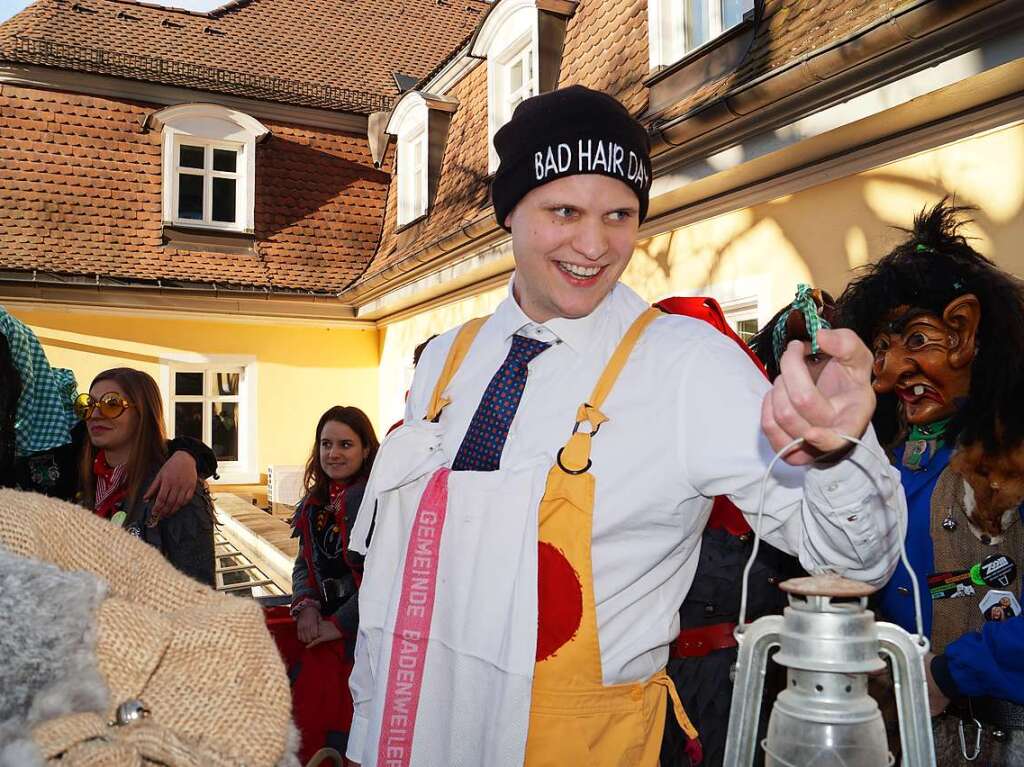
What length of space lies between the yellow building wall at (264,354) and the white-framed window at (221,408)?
0.12 m

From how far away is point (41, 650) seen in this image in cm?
77

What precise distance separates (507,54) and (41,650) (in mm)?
8618

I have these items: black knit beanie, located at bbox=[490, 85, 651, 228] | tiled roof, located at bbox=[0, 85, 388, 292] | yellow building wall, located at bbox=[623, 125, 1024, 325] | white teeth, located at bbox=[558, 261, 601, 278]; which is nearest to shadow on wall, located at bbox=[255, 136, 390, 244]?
tiled roof, located at bbox=[0, 85, 388, 292]

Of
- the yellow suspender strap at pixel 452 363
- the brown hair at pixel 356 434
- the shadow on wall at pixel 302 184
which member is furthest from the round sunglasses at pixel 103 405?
the shadow on wall at pixel 302 184

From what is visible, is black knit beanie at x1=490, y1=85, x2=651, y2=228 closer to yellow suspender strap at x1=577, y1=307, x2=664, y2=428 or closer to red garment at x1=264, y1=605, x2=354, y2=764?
yellow suspender strap at x1=577, y1=307, x2=664, y2=428

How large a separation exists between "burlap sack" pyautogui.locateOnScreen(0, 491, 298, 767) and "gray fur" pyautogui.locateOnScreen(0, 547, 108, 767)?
0.04 feet

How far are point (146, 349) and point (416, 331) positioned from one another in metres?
3.53

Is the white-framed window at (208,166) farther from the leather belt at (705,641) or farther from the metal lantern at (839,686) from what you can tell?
the metal lantern at (839,686)

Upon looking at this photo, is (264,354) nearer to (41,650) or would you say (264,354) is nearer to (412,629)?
(412,629)

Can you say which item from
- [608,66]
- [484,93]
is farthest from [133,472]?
[484,93]

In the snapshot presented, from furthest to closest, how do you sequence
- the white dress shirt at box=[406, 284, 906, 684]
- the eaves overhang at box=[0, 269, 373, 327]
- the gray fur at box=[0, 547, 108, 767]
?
the eaves overhang at box=[0, 269, 373, 327]
the white dress shirt at box=[406, 284, 906, 684]
the gray fur at box=[0, 547, 108, 767]

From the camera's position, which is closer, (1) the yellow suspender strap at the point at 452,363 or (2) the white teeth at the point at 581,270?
(2) the white teeth at the point at 581,270

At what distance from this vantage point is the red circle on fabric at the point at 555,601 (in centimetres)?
153

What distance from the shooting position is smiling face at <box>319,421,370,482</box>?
4137mm
